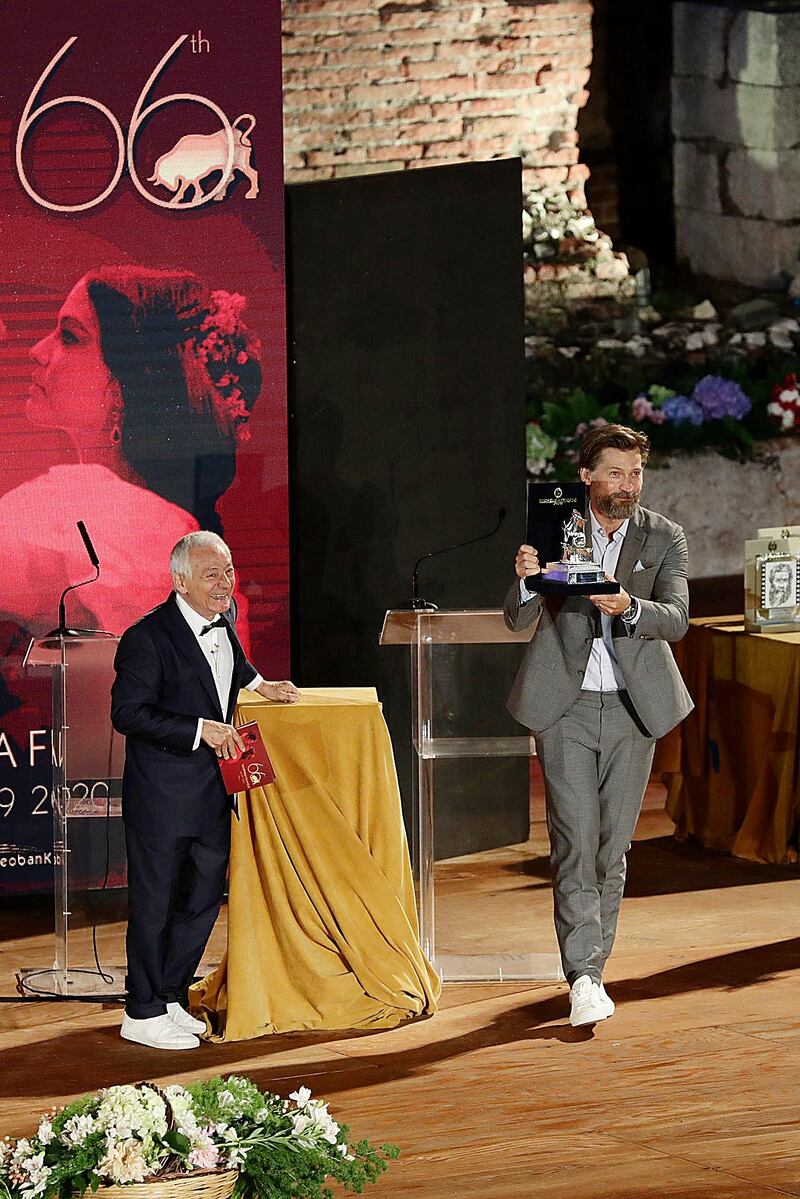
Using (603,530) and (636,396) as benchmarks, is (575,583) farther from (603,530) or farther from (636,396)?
(636,396)

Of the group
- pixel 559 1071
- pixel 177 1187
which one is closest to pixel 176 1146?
pixel 177 1187

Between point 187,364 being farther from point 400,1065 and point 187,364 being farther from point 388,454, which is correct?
point 400,1065

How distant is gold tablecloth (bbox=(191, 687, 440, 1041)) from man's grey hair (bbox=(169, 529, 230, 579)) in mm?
488

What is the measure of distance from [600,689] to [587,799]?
30 cm

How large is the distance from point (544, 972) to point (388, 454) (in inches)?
90.6

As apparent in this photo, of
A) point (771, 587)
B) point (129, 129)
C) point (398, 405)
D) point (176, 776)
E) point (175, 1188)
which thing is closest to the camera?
point (175, 1188)

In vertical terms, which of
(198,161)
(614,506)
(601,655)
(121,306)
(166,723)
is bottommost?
(166,723)

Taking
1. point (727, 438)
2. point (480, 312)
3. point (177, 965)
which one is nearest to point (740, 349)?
point (727, 438)

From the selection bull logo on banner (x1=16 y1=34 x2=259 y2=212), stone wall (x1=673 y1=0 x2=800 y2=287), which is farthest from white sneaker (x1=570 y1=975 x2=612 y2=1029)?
stone wall (x1=673 y1=0 x2=800 y2=287)

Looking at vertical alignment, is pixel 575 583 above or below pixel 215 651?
above

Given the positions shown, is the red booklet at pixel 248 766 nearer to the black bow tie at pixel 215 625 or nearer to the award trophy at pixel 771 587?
the black bow tie at pixel 215 625

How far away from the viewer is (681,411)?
34.5 ft

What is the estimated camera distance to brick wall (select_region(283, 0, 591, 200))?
1016 centimetres

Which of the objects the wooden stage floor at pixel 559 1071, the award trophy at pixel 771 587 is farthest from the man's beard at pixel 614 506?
the award trophy at pixel 771 587
